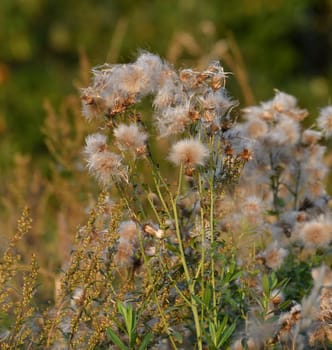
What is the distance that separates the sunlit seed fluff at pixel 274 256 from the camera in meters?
3.08

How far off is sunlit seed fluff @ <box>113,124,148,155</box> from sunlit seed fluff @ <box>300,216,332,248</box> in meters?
0.73

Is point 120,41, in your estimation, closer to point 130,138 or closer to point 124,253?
point 124,253

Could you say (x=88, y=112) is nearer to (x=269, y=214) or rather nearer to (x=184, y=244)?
(x=184, y=244)

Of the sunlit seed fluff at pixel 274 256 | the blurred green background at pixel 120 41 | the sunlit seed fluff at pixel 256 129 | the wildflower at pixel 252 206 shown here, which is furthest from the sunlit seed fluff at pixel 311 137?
the blurred green background at pixel 120 41

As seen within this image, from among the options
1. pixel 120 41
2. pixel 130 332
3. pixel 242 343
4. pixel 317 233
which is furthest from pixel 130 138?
pixel 120 41

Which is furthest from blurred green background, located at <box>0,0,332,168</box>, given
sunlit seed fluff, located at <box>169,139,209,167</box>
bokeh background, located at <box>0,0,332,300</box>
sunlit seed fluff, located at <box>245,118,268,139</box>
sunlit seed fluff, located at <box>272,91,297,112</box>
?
sunlit seed fluff, located at <box>169,139,209,167</box>

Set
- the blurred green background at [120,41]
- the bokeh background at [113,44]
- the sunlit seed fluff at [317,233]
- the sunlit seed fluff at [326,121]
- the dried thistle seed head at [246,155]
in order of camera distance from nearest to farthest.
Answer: the dried thistle seed head at [246,155] < the sunlit seed fluff at [317,233] < the sunlit seed fluff at [326,121] < the bokeh background at [113,44] < the blurred green background at [120,41]

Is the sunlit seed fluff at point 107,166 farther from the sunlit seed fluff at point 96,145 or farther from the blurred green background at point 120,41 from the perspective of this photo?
the blurred green background at point 120,41

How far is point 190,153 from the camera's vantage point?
101 inches

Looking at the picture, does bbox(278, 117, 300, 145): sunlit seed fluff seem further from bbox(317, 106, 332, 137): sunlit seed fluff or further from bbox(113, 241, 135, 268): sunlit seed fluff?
bbox(113, 241, 135, 268): sunlit seed fluff

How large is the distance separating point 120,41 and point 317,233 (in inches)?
266

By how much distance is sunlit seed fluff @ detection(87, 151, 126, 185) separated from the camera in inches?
104

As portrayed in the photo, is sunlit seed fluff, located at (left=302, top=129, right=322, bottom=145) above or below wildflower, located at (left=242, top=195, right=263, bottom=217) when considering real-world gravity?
above

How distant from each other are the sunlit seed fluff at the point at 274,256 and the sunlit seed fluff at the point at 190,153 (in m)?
0.63
